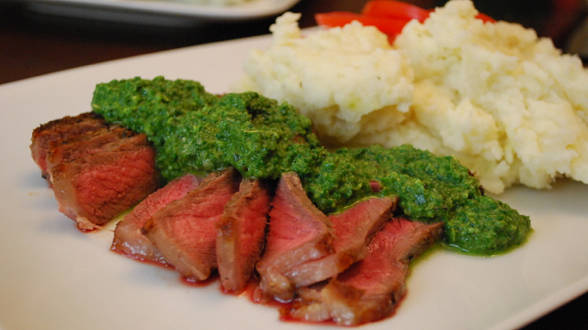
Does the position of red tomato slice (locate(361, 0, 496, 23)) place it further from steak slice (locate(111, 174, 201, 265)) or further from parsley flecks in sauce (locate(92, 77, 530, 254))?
steak slice (locate(111, 174, 201, 265))

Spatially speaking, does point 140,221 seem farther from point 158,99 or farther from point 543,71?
point 543,71

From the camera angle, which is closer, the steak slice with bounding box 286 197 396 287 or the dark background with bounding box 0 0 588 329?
the steak slice with bounding box 286 197 396 287

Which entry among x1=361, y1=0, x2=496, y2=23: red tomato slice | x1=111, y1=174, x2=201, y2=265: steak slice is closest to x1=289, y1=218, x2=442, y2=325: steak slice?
x1=111, y1=174, x2=201, y2=265: steak slice

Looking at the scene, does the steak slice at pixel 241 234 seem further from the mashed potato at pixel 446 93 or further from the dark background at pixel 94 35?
the dark background at pixel 94 35

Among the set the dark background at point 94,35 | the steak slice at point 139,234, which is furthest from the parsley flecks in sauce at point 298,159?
the dark background at point 94,35

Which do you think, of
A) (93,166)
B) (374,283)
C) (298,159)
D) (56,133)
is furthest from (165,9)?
(374,283)

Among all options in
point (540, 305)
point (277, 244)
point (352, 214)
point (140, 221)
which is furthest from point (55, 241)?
point (540, 305)
